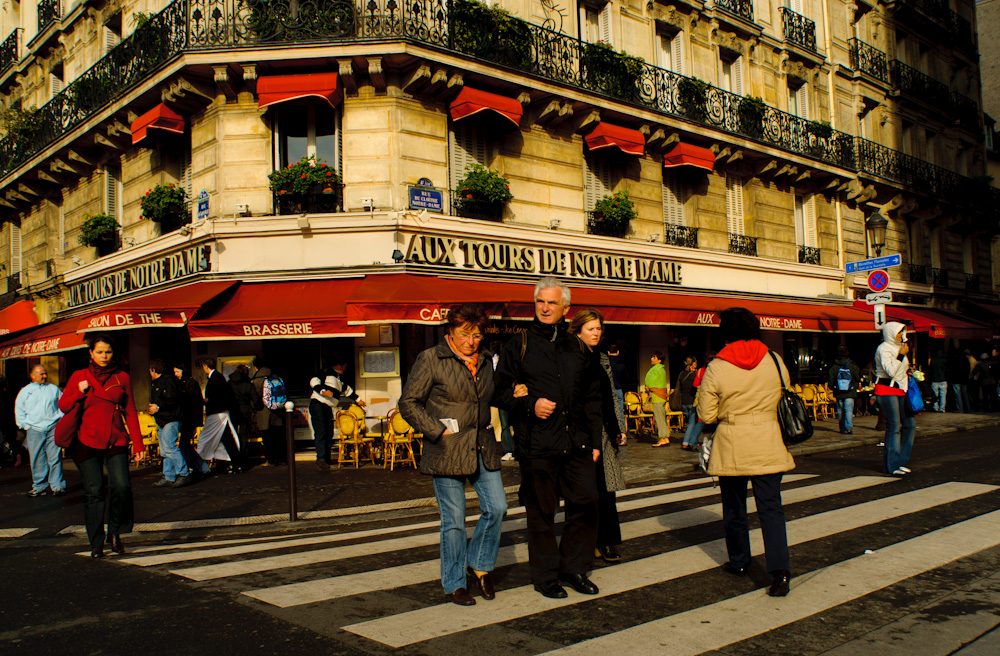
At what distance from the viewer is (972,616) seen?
13.1 ft

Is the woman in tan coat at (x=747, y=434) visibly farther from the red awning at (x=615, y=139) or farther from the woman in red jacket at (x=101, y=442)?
the red awning at (x=615, y=139)

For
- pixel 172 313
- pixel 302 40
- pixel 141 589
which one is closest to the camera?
pixel 141 589

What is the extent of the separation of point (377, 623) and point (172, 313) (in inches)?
366

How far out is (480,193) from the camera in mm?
13711

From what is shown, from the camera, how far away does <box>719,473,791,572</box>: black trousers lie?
14.4 feet

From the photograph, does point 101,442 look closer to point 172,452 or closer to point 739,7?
point 172,452

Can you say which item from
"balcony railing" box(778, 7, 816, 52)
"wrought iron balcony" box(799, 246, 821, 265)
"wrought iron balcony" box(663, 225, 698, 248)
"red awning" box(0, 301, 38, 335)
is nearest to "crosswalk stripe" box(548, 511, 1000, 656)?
"wrought iron balcony" box(663, 225, 698, 248)

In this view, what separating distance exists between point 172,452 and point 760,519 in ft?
27.5

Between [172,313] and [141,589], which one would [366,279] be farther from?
[141,589]

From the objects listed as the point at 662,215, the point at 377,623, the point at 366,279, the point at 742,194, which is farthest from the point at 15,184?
the point at 377,623

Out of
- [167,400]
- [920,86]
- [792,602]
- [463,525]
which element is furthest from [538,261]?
[920,86]

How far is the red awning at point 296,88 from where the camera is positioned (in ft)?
41.0

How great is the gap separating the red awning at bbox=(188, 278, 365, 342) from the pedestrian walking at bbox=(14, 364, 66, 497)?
2059mm

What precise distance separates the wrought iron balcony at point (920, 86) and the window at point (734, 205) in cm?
1020
